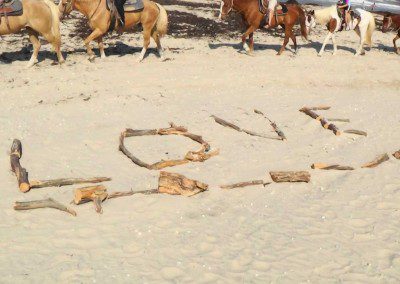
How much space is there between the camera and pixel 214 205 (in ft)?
20.5

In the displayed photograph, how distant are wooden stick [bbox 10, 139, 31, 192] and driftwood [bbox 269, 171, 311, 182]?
4053 millimetres

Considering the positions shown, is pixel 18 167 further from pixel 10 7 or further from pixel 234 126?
pixel 10 7

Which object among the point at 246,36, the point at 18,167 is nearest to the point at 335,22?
the point at 246,36

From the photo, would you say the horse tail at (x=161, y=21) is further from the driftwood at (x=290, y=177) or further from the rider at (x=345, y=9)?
the driftwood at (x=290, y=177)

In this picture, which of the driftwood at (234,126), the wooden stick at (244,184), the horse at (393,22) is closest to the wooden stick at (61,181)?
the wooden stick at (244,184)

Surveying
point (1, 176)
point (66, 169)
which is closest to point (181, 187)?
point (66, 169)

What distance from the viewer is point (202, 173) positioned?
7266 millimetres

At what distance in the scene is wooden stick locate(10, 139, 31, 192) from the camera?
20.1ft

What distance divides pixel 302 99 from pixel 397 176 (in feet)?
14.7

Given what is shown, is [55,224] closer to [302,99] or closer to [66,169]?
[66,169]

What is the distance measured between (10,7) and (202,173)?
855 centimetres

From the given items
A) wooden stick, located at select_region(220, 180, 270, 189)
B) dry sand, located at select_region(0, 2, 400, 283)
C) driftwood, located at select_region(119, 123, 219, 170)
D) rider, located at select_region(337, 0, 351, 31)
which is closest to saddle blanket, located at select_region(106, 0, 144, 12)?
dry sand, located at select_region(0, 2, 400, 283)

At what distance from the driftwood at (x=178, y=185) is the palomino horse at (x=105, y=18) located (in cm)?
838

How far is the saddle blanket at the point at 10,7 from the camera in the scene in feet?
38.7
